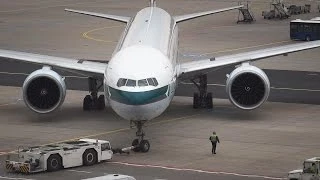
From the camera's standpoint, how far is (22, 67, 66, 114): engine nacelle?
59438mm

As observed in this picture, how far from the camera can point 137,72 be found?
52.1 meters

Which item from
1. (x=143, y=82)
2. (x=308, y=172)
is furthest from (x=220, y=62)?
(x=308, y=172)

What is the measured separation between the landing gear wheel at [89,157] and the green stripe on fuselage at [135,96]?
296cm

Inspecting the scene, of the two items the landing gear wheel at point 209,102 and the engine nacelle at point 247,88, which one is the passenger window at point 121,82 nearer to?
the engine nacelle at point 247,88

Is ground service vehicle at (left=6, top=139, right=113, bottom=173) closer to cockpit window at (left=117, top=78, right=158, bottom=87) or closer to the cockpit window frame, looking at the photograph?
cockpit window at (left=117, top=78, right=158, bottom=87)

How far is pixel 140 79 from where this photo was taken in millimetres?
51750

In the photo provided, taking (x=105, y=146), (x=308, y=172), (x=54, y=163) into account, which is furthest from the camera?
(x=105, y=146)

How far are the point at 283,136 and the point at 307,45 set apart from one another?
11.0 metres

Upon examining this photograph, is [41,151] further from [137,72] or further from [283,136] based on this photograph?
[283,136]

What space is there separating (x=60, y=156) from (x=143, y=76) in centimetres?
608

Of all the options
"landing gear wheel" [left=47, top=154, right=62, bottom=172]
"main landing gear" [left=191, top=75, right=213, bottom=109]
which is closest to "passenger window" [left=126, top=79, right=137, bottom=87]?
→ "landing gear wheel" [left=47, top=154, right=62, bottom=172]

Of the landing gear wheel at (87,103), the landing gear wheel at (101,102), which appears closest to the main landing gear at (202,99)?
the landing gear wheel at (101,102)

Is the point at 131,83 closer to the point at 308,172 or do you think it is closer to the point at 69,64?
the point at 69,64

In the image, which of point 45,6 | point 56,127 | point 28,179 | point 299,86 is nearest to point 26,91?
point 56,127
